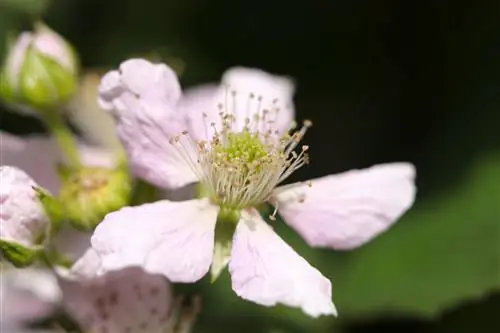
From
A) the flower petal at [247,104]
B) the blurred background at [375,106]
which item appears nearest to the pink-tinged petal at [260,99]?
the flower petal at [247,104]

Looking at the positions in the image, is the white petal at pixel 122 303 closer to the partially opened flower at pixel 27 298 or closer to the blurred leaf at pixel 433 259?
the partially opened flower at pixel 27 298

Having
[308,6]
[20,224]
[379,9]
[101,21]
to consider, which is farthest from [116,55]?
[20,224]

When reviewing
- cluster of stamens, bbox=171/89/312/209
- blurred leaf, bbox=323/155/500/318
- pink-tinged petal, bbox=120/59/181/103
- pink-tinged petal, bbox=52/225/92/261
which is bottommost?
blurred leaf, bbox=323/155/500/318

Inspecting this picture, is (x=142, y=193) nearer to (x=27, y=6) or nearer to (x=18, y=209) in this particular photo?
(x=18, y=209)

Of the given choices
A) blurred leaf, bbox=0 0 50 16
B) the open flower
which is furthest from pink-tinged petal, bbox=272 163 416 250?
blurred leaf, bbox=0 0 50 16

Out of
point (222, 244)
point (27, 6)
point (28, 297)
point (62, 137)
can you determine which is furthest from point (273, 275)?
point (27, 6)

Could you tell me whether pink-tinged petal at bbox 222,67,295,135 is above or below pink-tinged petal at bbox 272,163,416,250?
above

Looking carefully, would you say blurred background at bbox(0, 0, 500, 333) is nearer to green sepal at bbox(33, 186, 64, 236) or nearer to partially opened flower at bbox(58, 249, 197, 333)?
partially opened flower at bbox(58, 249, 197, 333)
